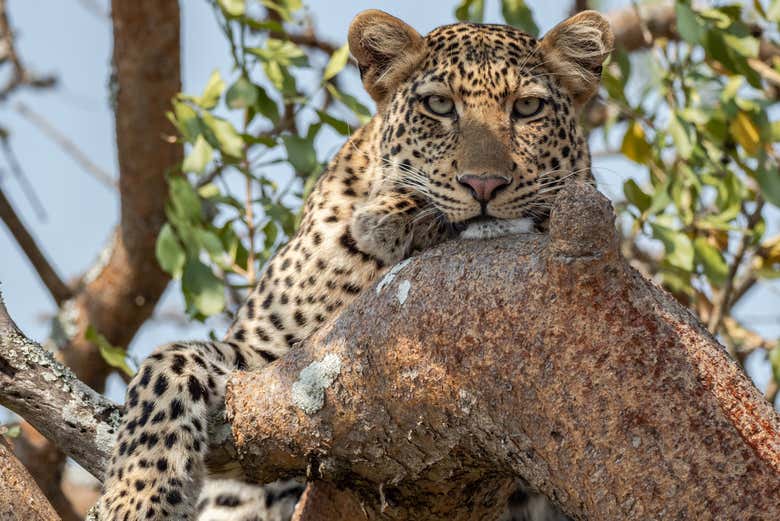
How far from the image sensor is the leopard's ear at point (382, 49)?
241 inches

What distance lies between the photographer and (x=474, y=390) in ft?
13.3

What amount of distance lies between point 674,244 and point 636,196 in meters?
0.49

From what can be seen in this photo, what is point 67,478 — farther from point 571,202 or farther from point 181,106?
point 571,202

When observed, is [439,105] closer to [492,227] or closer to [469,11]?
[492,227]

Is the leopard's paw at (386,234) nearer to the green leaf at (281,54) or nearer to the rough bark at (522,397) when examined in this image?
the rough bark at (522,397)

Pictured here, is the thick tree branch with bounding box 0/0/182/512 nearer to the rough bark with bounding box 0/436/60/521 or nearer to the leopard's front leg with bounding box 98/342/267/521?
the leopard's front leg with bounding box 98/342/267/521

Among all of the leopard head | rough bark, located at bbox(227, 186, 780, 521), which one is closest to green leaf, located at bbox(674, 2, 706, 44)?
the leopard head

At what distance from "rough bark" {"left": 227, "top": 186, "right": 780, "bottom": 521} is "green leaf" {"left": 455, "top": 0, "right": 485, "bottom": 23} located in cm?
364

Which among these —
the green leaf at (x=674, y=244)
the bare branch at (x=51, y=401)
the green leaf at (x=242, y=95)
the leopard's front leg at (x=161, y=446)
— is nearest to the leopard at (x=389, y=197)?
the leopard's front leg at (x=161, y=446)

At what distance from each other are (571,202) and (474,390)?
83cm

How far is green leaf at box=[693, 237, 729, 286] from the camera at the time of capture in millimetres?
7449

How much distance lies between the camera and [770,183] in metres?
7.42

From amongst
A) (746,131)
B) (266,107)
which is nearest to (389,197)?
(266,107)

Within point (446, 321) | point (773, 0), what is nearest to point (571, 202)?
point (446, 321)
